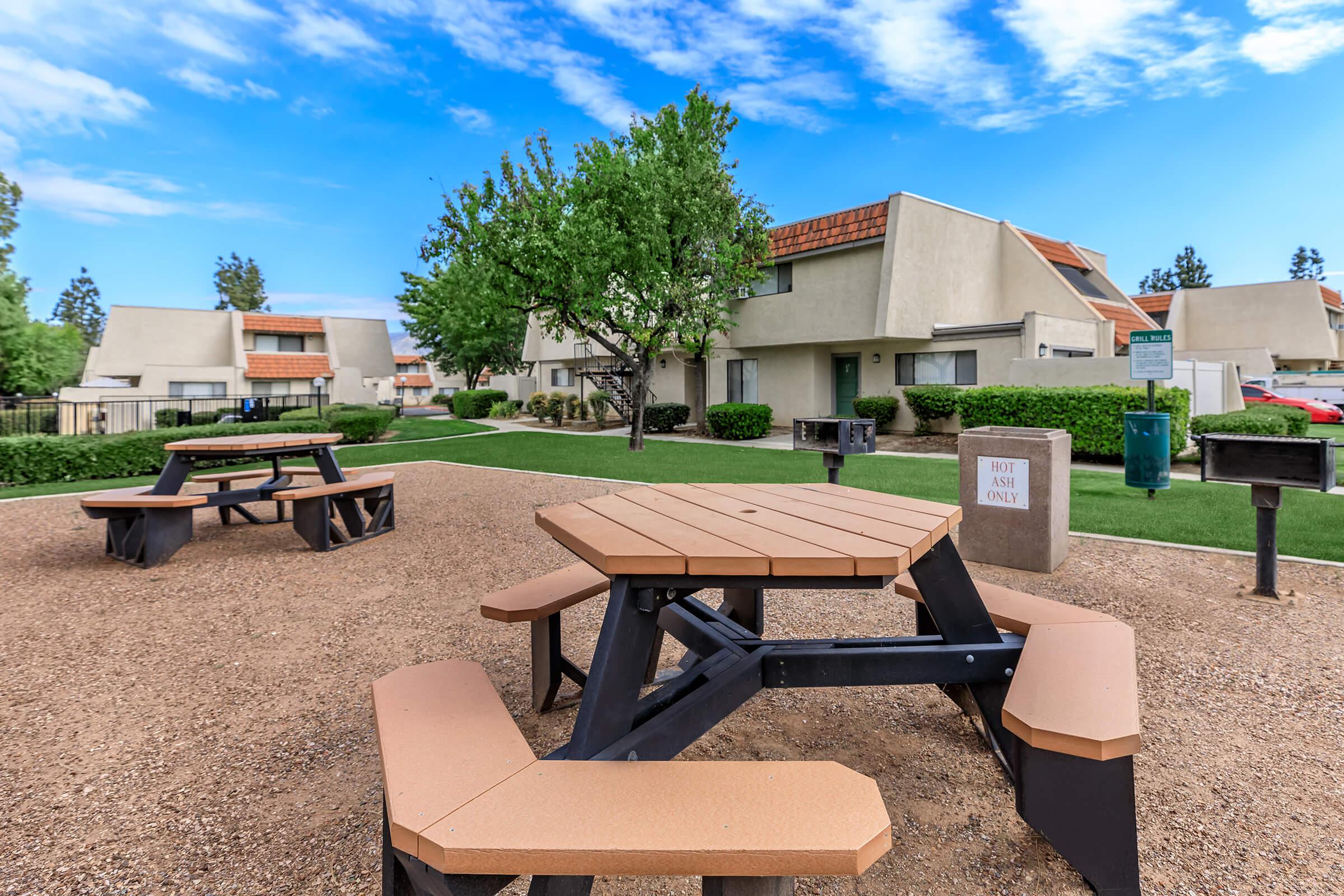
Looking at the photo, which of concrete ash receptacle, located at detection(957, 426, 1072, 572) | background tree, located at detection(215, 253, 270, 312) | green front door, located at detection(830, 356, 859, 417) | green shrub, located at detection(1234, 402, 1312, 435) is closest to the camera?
concrete ash receptacle, located at detection(957, 426, 1072, 572)

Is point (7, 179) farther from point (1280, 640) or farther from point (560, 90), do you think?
point (1280, 640)

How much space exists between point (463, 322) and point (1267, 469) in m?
18.8

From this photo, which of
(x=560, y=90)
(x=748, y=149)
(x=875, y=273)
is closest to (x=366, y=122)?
(x=560, y=90)

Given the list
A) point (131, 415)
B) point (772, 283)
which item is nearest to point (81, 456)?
point (772, 283)

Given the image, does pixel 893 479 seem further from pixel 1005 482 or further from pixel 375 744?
pixel 375 744

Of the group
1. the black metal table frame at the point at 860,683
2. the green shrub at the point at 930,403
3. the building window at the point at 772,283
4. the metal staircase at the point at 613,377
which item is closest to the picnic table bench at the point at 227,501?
the black metal table frame at the point at 860,683

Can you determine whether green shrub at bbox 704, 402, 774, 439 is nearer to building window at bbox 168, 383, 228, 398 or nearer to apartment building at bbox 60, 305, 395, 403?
apartment building at bbox 60, 305, 395, 403

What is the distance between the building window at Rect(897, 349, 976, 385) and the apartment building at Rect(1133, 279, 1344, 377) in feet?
58.6

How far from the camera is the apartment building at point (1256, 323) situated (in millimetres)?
30156

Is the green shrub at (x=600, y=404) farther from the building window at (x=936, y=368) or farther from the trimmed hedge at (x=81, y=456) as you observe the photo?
the trimmed hedge at (x=81, y=456)

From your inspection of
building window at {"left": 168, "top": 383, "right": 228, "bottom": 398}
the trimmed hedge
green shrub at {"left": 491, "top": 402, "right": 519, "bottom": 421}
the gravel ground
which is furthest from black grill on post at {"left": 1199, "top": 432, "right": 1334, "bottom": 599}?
building window at {"left": 168, "top": 383, "right": 228, "bottom": 398}

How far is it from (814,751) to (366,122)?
37620 millimetres

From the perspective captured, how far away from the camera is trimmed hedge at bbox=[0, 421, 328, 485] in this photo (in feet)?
39.3

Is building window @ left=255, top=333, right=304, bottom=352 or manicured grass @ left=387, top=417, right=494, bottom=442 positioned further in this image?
building window @ left=255, top=333, right=304, bottom=352
